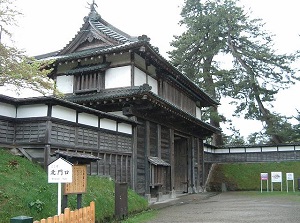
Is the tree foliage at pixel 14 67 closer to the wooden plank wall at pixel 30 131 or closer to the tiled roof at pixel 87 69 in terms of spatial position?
the wooden plank wall at pixel 30 131

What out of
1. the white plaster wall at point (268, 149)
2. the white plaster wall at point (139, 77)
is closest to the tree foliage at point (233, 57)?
the white plaster wall at point (268, 149)

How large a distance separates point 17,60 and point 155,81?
400 inches

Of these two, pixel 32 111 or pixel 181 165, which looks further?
pixel 181 165

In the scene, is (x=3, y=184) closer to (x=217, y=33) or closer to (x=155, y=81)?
(x=155, y=81)

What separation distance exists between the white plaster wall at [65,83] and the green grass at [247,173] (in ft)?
54.2

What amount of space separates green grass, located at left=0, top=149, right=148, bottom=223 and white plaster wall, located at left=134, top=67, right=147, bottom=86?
643cm

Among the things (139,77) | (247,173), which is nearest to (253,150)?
(247,173)

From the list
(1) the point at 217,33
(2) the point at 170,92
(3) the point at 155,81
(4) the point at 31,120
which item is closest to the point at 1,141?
(4) the point at 31,120

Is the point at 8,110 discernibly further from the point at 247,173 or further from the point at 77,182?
the point at 247,173

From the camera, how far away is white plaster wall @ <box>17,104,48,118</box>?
12047mm

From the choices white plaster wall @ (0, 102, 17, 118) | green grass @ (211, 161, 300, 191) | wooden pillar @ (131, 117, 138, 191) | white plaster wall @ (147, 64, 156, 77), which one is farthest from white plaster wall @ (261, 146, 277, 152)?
white plaster wall @ (0, 102, 17, 118)

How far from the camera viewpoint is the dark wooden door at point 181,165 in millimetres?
25906

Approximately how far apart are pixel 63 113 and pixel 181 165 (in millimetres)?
15363

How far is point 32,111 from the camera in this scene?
12234 mm
